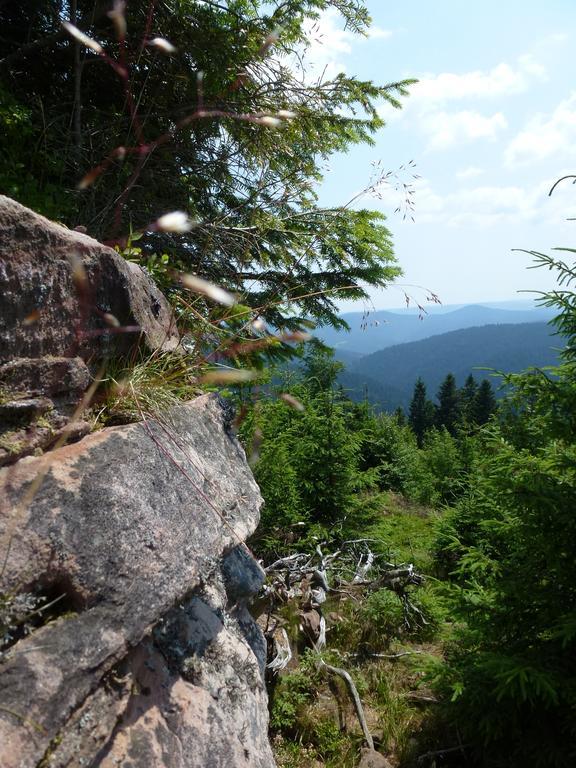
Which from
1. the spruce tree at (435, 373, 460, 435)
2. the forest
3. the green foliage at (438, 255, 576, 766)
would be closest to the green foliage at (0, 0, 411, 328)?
the forest

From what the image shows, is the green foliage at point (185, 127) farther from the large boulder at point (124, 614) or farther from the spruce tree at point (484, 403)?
the spruce tree at point (484, 403)

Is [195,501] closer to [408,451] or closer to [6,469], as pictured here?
[6,469]

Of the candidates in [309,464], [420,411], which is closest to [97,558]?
[309,464]

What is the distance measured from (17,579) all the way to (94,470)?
561 millimetres

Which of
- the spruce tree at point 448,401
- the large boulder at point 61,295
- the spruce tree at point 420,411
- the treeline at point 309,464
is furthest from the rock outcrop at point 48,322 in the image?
the spruce tree at point 420,411

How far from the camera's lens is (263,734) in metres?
2.68

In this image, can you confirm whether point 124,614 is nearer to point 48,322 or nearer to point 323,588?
point 48,322

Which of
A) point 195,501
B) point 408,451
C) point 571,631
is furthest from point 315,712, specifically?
point 408,451

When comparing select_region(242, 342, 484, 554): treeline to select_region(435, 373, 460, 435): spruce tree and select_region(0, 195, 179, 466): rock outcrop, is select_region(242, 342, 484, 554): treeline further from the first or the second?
select_region(435, 373, 460, 435): spruce tree

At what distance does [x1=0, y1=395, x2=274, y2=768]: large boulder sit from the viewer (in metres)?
1.59

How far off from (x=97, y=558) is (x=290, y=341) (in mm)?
2229

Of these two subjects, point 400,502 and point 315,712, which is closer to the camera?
point 315,712

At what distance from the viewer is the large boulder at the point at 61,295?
→ 200 cm

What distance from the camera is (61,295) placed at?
2262 millimetres
